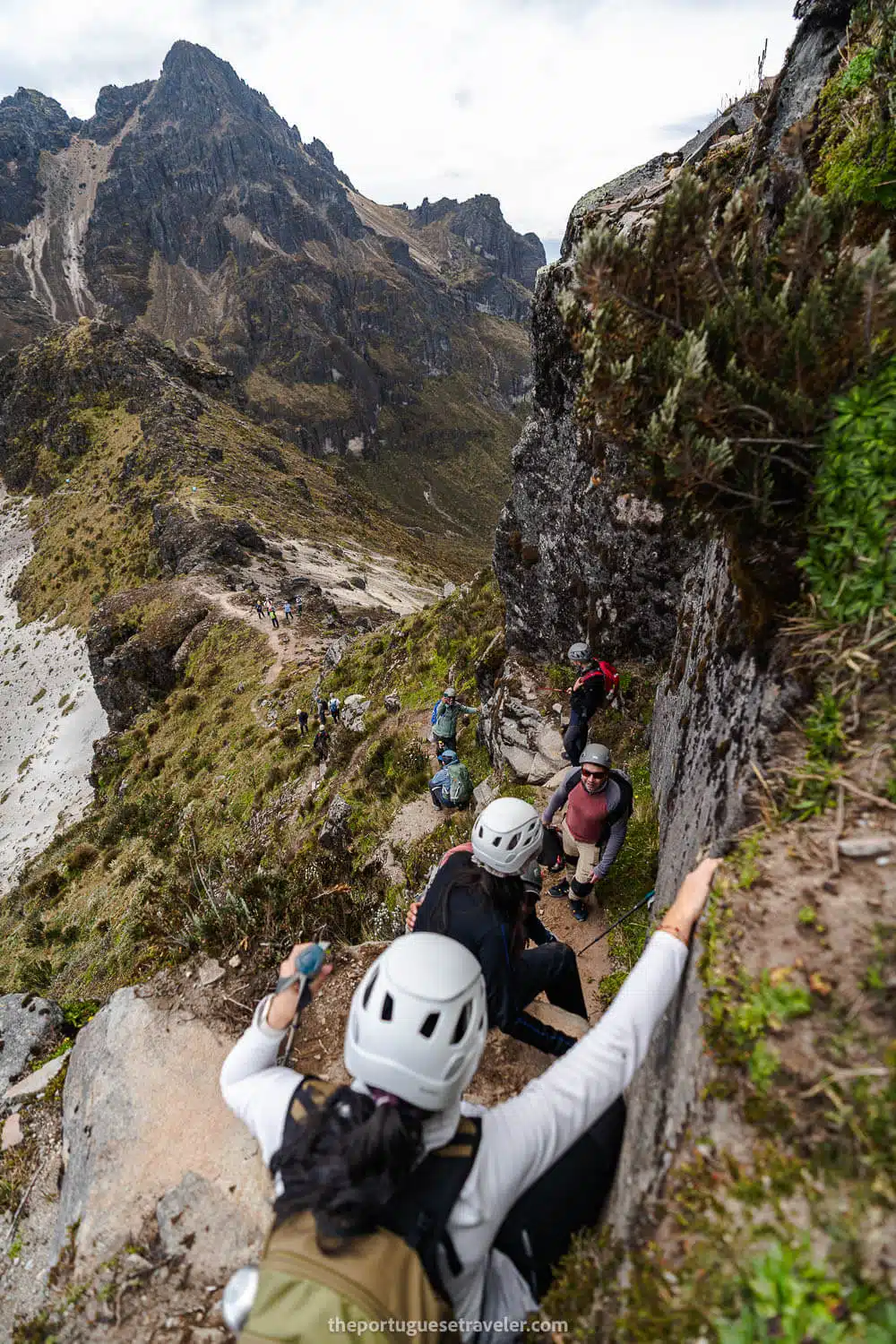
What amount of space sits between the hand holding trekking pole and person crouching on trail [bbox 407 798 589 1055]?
49.9 inches

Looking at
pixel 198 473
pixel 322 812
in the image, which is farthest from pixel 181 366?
pixel 322 812

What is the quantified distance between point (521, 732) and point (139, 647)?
35036 mm

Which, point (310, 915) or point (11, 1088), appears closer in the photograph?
point (11, 1088)

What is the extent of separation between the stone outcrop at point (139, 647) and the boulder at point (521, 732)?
3122 cm

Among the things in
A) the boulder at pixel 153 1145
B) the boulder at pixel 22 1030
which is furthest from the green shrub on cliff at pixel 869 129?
the boulder at pixel 22 1030

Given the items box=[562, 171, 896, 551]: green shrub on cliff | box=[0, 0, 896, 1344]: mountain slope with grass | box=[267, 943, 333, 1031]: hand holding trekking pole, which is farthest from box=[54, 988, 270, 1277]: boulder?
box=[562, 171, 896, 551]: green shrub on cliff

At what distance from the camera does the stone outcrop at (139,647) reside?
1560 inches

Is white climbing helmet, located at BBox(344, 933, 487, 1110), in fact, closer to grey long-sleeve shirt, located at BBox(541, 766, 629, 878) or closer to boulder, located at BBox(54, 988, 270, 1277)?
boulder, located at BBox(54, 988, 270, 1277)

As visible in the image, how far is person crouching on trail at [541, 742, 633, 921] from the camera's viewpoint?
676 centimetres

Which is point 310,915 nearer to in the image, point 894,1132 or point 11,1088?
point 11,1088

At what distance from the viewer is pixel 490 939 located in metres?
4.50

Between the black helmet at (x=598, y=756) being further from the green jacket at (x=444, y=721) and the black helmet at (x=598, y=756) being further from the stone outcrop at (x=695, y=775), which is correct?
the green jacket at (x=444, y=721)

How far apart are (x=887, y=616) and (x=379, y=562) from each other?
66273mm

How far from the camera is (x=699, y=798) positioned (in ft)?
16.0
